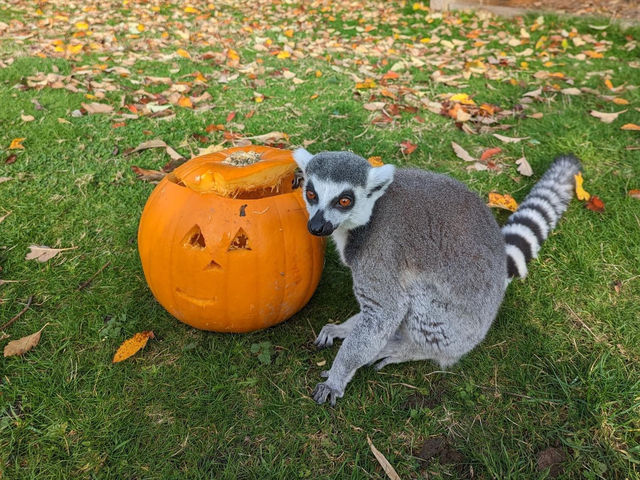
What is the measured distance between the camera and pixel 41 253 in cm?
324

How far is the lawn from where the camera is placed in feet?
7.32

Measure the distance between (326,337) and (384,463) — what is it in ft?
2.70

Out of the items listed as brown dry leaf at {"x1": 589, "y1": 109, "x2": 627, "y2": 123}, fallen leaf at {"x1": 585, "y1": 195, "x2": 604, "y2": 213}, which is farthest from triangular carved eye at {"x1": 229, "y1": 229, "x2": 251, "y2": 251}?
brown dry leaf at {"x1": 589, "y1": 109, "x2": 627, "y2": 123}

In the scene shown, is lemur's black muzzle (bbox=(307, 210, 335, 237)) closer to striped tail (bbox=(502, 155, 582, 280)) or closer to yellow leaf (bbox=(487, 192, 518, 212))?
striped tail (bbox=(502, 155, 582, 280))

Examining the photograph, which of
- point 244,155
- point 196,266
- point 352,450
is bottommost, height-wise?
point 352,450

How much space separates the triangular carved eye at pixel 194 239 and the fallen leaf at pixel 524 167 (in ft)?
10.0

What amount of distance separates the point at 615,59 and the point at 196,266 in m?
6.93

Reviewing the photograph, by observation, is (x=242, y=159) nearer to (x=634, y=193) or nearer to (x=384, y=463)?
(x=384, y=463)

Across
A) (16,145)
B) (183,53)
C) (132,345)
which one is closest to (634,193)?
(132,345)

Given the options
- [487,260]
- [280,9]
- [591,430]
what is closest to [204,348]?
[487,260]

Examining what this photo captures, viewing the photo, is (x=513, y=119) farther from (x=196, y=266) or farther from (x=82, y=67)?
(x=82, y=67)

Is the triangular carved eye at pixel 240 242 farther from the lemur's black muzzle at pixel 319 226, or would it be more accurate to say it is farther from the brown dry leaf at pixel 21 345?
the brown dry leaf at pixel 21 345

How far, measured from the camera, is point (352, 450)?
7.39 feet

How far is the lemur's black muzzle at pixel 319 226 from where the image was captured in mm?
2229
